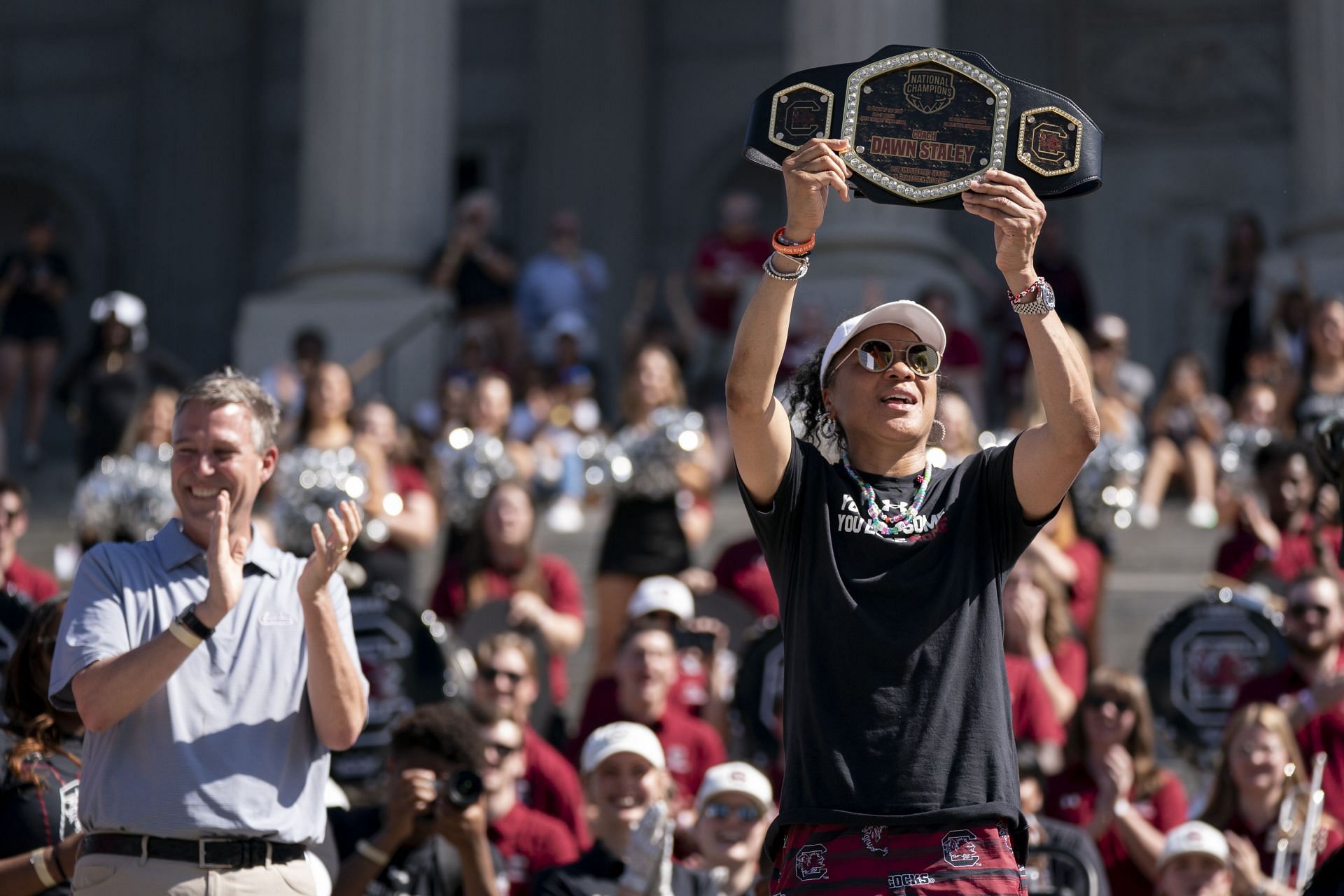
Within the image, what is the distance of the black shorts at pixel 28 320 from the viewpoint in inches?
636

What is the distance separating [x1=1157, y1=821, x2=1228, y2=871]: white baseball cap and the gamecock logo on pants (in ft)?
10.1

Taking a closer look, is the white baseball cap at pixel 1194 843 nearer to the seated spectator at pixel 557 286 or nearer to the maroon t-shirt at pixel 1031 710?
the maroon t-shirt at pixel 1031 710

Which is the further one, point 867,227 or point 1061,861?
point 867,227

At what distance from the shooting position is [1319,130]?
1480 cm

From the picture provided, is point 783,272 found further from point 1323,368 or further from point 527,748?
point 1323,368

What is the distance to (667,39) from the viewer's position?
828 inches

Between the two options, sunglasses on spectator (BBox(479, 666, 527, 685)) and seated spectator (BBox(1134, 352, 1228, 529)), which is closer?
sunglasses on spectator (BBox(479, 666, 527, 685))

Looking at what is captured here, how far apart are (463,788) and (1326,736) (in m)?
3.51

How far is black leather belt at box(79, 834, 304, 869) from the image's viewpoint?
462 cm

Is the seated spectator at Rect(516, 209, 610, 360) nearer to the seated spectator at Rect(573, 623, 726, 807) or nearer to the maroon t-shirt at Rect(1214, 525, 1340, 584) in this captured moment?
the maroon t-shirt at Rect(1214, 525, 1340, 584)

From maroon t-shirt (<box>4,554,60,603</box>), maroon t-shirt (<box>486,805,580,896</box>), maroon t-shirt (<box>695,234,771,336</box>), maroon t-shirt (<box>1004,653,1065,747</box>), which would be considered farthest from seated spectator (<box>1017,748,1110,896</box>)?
maroon t-shirt (<box>695,234,771,336</box>)

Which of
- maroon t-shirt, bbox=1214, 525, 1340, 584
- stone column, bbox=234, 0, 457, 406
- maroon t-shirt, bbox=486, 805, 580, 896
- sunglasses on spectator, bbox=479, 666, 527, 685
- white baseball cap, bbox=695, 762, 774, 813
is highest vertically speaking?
stone column, bbox=234, 0, 457, 406

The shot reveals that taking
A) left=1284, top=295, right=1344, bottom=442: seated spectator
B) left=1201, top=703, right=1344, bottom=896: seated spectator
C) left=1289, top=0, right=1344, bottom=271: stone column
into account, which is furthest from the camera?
left=1289, top=0, right=1344, bottom=271: stone column

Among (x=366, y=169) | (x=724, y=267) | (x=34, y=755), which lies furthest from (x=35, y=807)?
(x=366, y=169)
